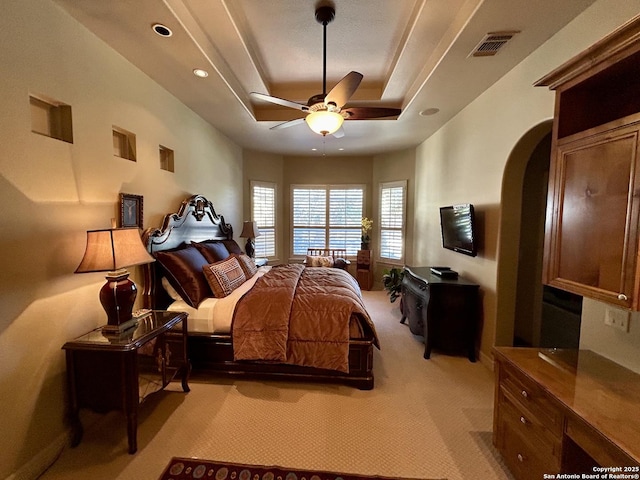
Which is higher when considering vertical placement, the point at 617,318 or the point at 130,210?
the point at 130,210

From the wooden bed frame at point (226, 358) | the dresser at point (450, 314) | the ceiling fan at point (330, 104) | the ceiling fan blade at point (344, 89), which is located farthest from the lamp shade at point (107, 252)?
the dresser at point (450, 314)

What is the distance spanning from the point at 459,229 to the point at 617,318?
6.37ft

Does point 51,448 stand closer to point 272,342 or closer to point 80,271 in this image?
point 80,271

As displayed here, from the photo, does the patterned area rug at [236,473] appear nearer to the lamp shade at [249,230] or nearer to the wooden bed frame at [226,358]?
the wooden bed frame at [226,358]

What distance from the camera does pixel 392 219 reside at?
19.6ft

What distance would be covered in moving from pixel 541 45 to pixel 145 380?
4.20 m

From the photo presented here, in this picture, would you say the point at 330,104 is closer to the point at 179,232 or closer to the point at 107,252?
the point at 107,252

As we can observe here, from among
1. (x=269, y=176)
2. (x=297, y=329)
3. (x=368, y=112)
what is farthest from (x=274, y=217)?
(x=297, y=329)

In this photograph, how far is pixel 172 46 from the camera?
2.26m

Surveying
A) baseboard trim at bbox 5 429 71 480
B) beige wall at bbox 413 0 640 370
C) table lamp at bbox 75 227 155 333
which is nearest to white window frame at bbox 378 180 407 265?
beige wall at bbox 413 0 640 370

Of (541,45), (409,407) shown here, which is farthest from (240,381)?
(541,45)

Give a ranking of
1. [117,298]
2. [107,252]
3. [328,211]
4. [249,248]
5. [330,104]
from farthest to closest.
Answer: [328,211] < [249,248] < [330,104] < [117,298] < [107,252]

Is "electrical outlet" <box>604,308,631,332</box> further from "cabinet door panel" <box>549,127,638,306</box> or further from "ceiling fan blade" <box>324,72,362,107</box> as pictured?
"ceiling fan blade" <box>324,72,362,107</box>

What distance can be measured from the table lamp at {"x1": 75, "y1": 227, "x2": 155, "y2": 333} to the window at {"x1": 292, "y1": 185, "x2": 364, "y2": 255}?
452cm
